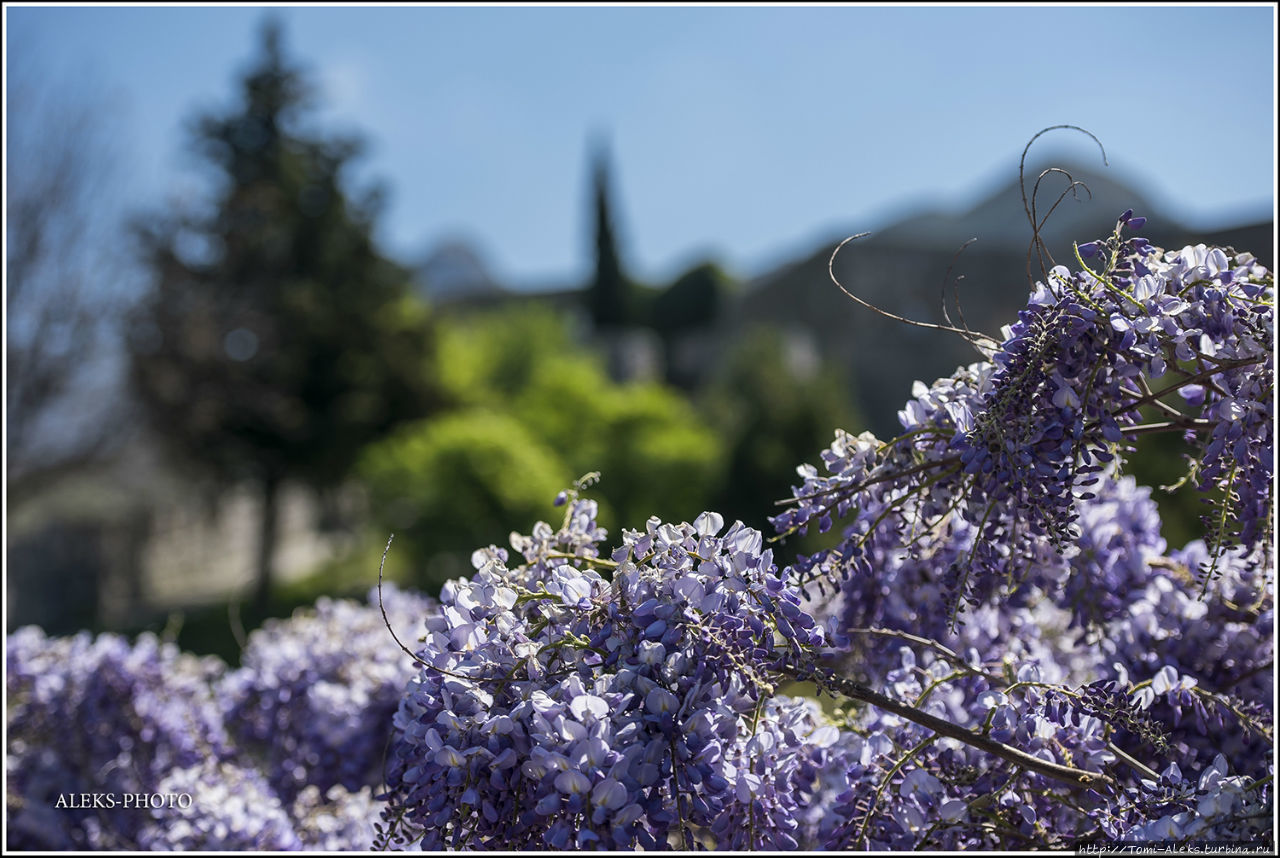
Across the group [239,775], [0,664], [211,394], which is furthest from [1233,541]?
[211,394]

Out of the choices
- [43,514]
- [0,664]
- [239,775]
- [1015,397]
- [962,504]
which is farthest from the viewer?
[43,514]

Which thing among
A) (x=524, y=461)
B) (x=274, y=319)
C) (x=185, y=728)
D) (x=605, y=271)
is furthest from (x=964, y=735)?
(x=605, y=271)

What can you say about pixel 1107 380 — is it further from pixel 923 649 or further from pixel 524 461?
pixel 524 461

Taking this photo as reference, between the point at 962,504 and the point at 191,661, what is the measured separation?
2388 mm

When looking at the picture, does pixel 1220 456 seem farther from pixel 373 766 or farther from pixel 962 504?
pixel 373 766

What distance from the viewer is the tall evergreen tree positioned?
29781mm

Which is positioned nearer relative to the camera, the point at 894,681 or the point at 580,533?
the point at 580,533

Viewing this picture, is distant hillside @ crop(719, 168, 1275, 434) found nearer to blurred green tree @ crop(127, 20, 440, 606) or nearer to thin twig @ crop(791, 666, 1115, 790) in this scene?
blurred green tree @ crop(127, 20, 440, 606)

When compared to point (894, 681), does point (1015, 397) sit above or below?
above

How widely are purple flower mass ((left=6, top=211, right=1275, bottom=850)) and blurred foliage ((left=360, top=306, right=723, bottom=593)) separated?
32.1 ft

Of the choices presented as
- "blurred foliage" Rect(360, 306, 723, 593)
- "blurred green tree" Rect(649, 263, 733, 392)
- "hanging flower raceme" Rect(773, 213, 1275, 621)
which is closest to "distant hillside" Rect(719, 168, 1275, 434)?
"blurred foliage" Rect(360, 306, 723, 593)

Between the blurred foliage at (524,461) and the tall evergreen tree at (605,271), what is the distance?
1012 cm

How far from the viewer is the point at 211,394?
13367 mm

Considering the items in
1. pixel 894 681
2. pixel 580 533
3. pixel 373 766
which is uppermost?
pixel 580 533
